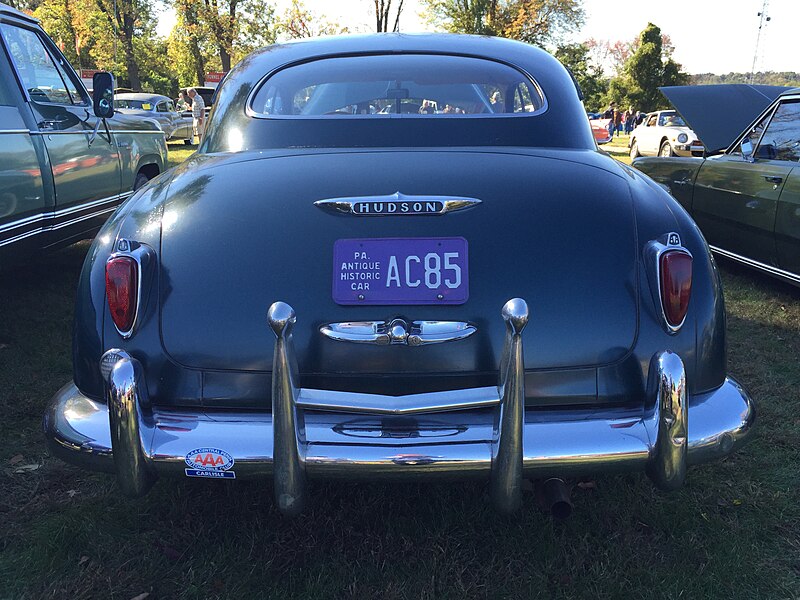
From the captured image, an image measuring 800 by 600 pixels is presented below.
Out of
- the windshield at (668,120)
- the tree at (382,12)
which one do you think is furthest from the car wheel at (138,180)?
the tree at (382,12)

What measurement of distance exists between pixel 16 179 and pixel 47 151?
407 mm

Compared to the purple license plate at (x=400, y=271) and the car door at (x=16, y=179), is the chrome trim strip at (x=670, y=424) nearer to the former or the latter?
the purple license plate at (x=400, y=271)

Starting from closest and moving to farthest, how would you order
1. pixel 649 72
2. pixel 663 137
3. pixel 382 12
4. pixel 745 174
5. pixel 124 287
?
pixel 124 287 → pixel 745 174 → pixel 663 137 → pixel 382 12 → pixel 649 72

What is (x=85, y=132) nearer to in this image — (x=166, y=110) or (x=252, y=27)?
(x=166, y=110)

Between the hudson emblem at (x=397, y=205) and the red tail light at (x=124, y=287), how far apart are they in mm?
595

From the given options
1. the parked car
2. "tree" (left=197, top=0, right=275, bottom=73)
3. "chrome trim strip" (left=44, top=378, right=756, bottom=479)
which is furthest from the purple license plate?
"tree" (left=197, top=0, right=275, bottom=73)

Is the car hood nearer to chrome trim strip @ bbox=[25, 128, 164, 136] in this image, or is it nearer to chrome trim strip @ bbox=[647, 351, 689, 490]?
chrome trim strip @ bbox=[647, 351, 689, 490]

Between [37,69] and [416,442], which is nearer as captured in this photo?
[416,442]

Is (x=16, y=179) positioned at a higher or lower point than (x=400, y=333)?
higher

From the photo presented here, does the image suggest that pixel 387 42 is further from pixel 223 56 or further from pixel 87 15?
pixel 87 15

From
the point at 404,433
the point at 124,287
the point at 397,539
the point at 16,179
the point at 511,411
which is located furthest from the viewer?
the point at 16,179

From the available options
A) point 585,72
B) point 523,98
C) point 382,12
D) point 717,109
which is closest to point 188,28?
point 382,12

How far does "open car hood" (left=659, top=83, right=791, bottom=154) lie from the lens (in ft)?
18.6

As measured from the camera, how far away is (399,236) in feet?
6.36
